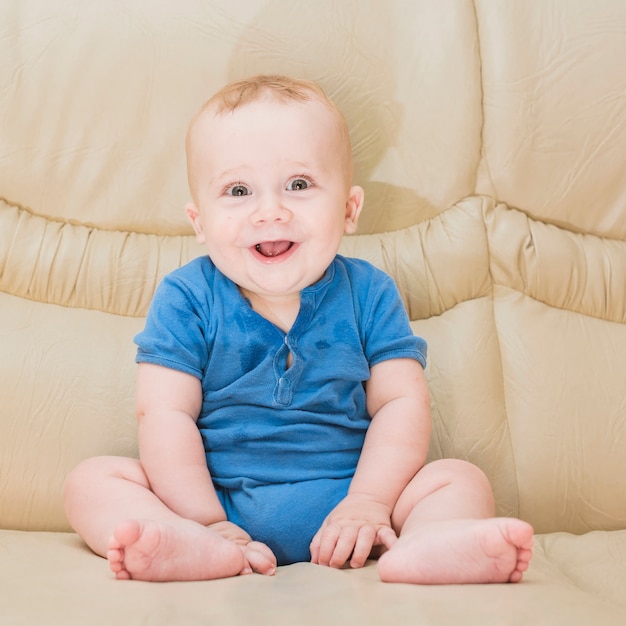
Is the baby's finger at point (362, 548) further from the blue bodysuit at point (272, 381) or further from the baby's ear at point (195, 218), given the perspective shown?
the baby's ear at point (195, 218)

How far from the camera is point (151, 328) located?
1247 mm

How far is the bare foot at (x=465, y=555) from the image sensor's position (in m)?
0.92

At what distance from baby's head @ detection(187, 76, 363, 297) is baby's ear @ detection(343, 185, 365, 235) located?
0.18 feet

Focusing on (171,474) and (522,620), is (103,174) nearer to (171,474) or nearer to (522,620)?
(171,474)

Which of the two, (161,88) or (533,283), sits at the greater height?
(161,88)

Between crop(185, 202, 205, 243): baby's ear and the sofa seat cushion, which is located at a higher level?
crop(185, 202, 205, 243): baby's ear

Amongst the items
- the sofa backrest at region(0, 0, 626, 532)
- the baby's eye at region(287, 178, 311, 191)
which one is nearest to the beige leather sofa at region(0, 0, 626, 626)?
the sofa backrest at region(0, 0, 626, 532)

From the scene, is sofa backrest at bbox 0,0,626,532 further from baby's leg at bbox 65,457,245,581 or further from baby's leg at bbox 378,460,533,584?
baby's leg at bbox 378,460,533,584

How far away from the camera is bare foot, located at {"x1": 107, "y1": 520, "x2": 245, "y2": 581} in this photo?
3.07 feet

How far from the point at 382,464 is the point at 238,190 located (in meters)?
0.41

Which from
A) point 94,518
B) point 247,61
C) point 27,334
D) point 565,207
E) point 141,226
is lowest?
point 94,518

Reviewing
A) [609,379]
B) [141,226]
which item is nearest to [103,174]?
[141,226]

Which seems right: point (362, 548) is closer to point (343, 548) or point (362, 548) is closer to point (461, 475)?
point (343, 548)

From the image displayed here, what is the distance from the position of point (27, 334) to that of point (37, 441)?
161 millimetres
